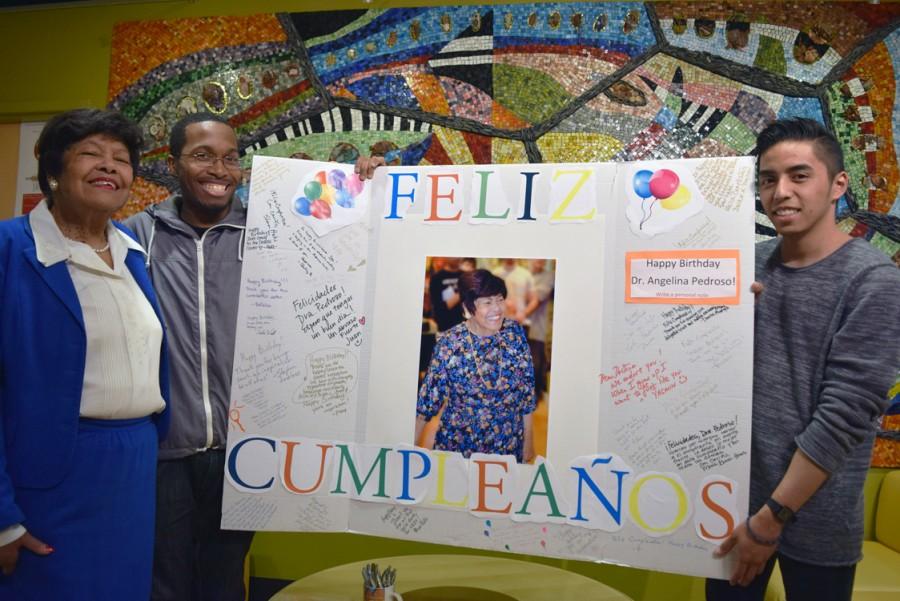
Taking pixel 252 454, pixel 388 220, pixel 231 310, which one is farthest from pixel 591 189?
pixel 252 454

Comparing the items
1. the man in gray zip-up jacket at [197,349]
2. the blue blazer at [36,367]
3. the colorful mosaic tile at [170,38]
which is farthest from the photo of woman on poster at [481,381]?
the colorful mosaic tile at [170,38]

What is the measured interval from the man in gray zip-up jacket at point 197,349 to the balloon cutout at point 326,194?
22 centimetres

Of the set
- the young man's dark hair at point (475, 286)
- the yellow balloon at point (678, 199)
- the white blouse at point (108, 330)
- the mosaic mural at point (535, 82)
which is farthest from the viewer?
the mosaic mural at point (535, 82)

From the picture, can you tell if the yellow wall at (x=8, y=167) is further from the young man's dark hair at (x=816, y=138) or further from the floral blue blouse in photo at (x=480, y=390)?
the young man's dark hair at (x=816, y=138)

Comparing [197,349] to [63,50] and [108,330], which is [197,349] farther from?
[63,50]

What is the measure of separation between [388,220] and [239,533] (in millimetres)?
989

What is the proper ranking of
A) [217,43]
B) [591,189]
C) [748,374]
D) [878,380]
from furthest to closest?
[217,43] < [591,189] < [748,374] < [878,380]

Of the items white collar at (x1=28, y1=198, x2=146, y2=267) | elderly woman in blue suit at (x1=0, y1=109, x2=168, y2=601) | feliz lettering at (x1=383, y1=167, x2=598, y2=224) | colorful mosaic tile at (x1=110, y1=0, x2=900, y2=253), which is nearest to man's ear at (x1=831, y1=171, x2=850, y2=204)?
feliz lettering at (x1=383, y1=167, x2=598, y2=224)

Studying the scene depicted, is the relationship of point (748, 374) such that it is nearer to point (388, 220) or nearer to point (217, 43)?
point (388, 220)

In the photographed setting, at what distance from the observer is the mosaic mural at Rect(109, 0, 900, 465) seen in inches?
95.4

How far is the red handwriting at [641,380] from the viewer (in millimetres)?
1496

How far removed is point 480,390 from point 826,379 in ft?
2.60

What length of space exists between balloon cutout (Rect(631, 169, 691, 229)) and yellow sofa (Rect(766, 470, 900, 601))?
1355 mm

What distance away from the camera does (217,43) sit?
278 centimetres
